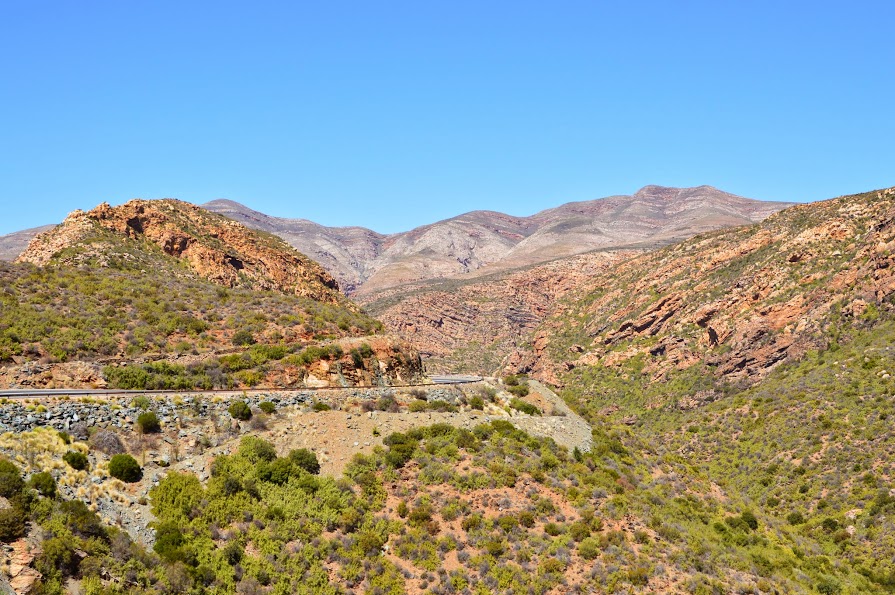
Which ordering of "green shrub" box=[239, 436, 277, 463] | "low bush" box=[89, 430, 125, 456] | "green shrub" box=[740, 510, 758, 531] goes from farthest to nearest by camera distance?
"green shrub" box=[740, 510, 758, 531] < "green shrub" box=[239, 436, 277, 463] < "low bush" box=[89, 430, 125, 456]

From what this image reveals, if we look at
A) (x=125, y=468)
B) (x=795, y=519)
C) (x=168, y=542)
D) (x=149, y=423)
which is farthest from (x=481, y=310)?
(x=168, y=542)

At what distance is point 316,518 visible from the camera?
86.7ft

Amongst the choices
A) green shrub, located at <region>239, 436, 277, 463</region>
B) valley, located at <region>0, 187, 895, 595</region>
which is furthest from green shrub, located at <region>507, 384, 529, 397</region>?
green shrub, located at <region>239, 436, 277, 463</region>

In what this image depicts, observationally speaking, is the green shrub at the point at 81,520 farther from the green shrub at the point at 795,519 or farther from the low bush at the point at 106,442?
the green shrub at the point at 795,519

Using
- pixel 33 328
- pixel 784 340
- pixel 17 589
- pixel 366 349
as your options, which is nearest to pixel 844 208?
pixel 784 340

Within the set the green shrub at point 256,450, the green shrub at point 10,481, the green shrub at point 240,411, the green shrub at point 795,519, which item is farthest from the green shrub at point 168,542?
the green shrub at point 795,519

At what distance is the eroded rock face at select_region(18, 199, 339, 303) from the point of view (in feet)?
173

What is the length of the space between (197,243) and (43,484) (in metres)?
39.1

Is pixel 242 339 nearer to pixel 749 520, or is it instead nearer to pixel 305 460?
pixel 305 460

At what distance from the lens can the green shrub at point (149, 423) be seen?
2748 centimetres

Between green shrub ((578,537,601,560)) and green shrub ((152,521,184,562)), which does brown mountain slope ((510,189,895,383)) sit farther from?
green shrub ((152,521,184,562))

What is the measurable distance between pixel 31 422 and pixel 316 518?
10315 millimetres

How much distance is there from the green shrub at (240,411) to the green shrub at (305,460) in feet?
10.6

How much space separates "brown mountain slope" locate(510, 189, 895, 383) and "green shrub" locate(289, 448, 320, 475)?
49.9 metres
